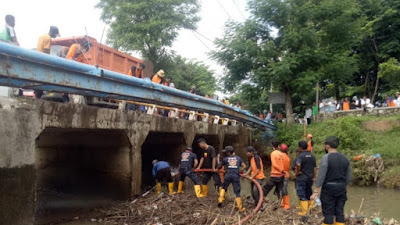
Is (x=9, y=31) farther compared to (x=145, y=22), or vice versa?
(x=145, y=22)

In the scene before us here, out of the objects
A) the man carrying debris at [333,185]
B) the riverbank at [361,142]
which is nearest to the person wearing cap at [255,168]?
the man carrying debris at [333,185]

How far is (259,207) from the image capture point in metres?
6.81

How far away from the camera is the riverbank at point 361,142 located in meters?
13.4

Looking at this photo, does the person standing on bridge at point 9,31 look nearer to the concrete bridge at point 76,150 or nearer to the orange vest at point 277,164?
the concrete bridge at point 76,150

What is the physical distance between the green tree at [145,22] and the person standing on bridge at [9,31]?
1480 cm

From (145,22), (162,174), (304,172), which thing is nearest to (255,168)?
(304,172)

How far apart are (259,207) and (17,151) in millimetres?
4640

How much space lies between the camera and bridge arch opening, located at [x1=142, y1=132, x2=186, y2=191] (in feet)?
37.8

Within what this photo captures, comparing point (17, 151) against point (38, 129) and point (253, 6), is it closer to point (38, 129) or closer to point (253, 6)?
point (38, 129)

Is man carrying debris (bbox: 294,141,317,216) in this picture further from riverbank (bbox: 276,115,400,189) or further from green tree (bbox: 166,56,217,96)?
green tree (bbox: 166,56,217,96)

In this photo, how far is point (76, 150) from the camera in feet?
34.3

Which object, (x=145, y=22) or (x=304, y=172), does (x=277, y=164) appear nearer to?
(x=304, y=172)

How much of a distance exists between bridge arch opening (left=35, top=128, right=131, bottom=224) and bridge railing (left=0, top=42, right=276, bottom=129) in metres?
1.35

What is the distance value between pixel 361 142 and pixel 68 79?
14.6 metres
